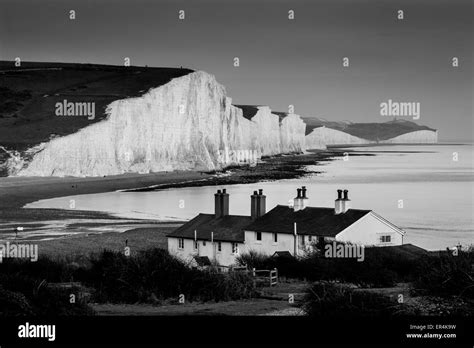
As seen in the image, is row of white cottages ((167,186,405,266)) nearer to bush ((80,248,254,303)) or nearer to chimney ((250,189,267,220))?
chimney ((250,189,267,220))

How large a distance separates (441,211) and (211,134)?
41067mm

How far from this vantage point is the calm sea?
28.8 m

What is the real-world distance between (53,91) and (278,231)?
67.8m

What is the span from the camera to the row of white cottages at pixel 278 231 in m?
21.6

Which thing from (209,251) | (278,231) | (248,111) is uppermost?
(248,111)

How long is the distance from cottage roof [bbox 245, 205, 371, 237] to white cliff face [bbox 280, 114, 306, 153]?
77.2 m

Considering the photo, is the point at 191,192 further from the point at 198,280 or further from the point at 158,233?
the point at 198,280

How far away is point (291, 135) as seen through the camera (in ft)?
350

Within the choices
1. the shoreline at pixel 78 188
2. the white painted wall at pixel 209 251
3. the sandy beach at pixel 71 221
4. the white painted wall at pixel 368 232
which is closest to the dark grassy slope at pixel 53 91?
the shoreline at pixel 78 188

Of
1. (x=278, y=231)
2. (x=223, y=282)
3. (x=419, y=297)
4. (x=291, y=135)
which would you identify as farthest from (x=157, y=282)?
(x=291, y=135)

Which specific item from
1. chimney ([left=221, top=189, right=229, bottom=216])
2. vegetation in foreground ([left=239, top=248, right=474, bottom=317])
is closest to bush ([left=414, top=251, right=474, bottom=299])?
vegetation in foreground ([left=239, top=248, right=474, bottom=317])

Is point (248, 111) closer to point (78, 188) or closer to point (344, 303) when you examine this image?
point (78, 188)

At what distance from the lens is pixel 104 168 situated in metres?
62.4

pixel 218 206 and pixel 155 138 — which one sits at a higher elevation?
pixel 155 138
